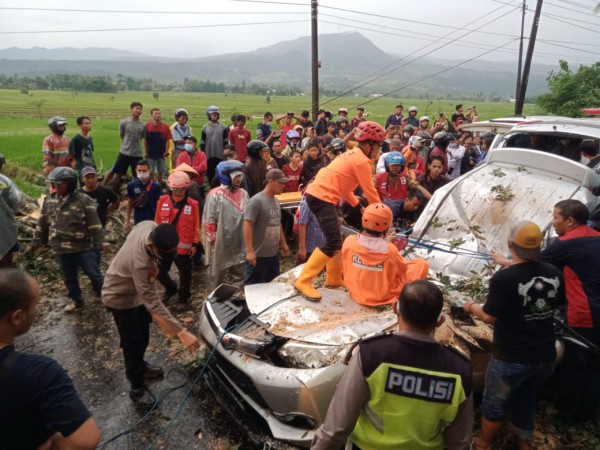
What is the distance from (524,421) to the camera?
10.3 ft

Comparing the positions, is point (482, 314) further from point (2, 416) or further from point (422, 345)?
point (2, 416)

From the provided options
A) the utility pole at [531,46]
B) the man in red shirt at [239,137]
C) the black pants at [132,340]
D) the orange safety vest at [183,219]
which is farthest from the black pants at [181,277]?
the utility pole at [531,46]

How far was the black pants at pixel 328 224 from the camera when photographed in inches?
164

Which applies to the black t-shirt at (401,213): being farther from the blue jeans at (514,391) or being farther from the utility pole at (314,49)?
the utility pole at (314,49)

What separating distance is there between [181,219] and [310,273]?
2298mm

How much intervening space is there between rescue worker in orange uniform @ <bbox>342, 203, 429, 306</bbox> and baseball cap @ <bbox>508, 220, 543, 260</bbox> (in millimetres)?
982

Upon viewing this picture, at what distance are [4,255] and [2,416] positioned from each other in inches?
183

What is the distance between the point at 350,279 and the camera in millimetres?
3750

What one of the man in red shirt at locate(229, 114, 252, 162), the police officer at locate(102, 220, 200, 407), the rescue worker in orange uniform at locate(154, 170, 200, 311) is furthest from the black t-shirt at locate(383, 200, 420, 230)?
the man in red shirt at locate(229, 114, 252, 162)

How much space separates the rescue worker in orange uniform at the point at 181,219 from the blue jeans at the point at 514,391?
3899mm

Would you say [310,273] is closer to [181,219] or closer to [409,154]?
[181,219]

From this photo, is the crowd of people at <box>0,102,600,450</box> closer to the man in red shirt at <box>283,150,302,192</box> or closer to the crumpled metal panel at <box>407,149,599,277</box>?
the man in red shirt at <box>283,150,302,192</box>

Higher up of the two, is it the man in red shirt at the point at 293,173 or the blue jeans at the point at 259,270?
the man in red shirt at the point at 293,173

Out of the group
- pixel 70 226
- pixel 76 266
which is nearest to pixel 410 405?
pixel 70 226
